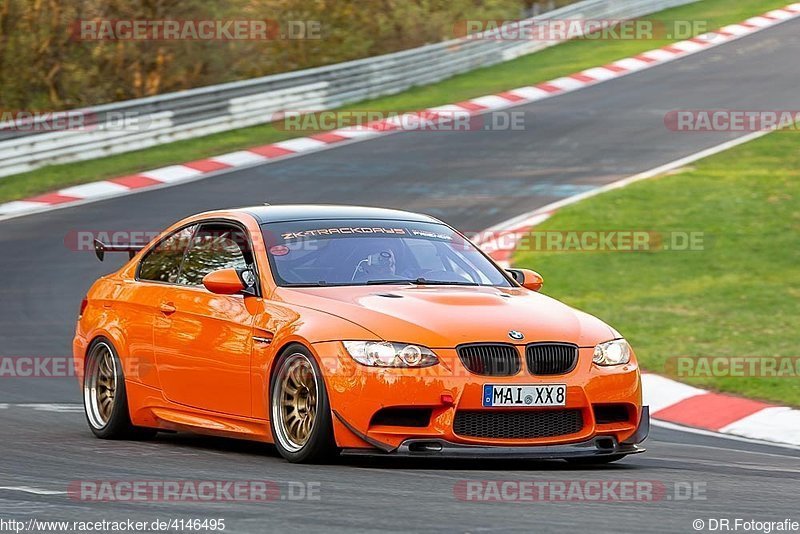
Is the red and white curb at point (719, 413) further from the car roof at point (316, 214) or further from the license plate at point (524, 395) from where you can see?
the license plate at point (524, 395)

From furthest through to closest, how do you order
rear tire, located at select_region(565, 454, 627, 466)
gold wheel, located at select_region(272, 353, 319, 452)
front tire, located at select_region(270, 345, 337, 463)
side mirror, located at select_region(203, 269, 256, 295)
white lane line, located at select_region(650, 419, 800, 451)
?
white lane line, located at select_region(650, 419, 800, 451), side mirror, located at select_region(203, 269, 256, 295), rear tire, located at select_region(565, 454, 627, 466), gold wheel, located at select_region(272, 353, 319, 452), front tire, located at select_region(270, 345, 337, 463)

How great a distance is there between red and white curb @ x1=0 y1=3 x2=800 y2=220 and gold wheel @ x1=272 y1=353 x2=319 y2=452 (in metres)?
12.4

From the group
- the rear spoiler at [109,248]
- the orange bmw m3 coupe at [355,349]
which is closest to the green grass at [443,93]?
the rear spoiler at [109,248]

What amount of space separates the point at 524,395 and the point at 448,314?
577 mm

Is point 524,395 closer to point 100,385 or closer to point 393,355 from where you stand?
point 393,355

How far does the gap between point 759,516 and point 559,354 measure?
182 cm

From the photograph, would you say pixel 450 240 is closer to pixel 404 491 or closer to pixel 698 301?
pixel 404 491

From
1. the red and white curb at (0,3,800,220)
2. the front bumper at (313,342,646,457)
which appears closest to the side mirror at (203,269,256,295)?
the front bumper at (313,342,646,457)

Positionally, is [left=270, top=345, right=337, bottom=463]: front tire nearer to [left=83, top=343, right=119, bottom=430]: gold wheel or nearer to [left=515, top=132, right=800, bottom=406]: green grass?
[left=83, top=343, right=119, bottom=430]: gold wheel

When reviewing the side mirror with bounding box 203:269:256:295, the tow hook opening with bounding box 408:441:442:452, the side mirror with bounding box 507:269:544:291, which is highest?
the side mirror with bounding box 203:269:256:295

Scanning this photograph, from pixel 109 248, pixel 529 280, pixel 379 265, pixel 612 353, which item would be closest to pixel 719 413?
pixel 529 280

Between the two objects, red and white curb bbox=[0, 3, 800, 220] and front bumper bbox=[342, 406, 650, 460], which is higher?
red and white curb bbox=[0, 3, 800, 220]

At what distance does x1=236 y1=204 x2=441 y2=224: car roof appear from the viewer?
8820 mm

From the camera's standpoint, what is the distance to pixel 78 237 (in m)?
17.9
